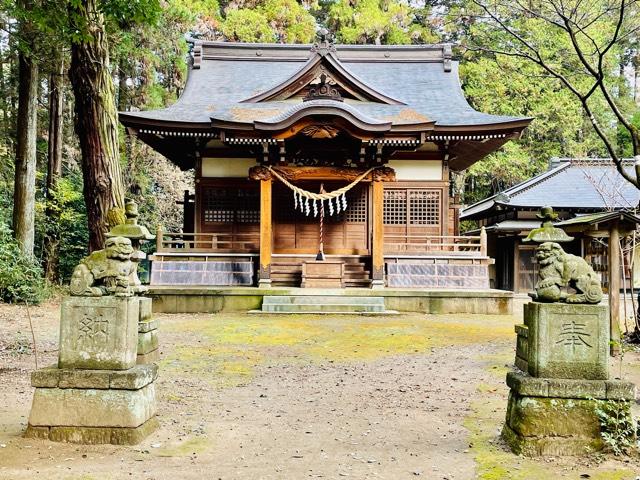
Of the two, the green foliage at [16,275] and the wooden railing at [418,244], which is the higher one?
the wooden railing at [418,244]

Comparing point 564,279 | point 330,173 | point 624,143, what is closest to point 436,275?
point 330,173

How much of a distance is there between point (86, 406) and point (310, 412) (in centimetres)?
192

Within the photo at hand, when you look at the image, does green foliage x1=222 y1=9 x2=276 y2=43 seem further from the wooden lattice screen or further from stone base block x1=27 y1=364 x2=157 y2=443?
stone base block x1=27 y1=364 x2=157 y2=443

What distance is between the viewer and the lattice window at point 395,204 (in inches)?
595

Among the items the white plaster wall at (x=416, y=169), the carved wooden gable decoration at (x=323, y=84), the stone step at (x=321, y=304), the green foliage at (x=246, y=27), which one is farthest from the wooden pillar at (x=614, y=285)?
the green foliage at (x=246, y=27)

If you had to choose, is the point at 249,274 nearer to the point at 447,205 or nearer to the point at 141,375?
the point at 447,205

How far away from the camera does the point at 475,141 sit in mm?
14570

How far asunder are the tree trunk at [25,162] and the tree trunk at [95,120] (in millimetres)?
8305

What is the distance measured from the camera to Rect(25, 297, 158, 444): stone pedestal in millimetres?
3779

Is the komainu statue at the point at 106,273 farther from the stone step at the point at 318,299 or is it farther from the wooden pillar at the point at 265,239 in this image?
the wooden pillar at the point at 265,239

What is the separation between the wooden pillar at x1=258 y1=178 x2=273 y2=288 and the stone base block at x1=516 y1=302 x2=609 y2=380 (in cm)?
953

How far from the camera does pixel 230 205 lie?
15.0 metres

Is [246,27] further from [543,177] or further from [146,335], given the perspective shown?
[146,335]

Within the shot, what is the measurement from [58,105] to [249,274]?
32.4 ft
